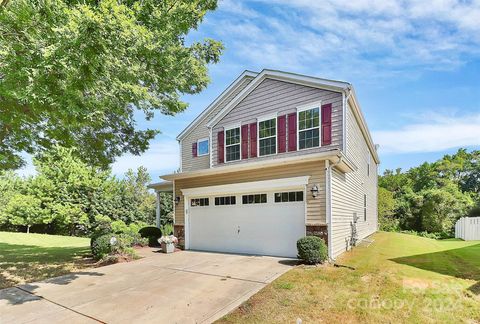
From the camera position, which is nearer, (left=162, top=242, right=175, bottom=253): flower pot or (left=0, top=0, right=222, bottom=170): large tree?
(left=0, top=0, right=222, bottom=170): large tree

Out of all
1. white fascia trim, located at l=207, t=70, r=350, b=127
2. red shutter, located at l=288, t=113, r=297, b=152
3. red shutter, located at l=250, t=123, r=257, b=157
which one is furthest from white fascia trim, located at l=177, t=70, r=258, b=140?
red shutter, located at l=288, t=113, r=297, b=152

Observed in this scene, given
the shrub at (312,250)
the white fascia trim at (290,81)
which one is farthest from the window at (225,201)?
the white fascia trim at (290,81)

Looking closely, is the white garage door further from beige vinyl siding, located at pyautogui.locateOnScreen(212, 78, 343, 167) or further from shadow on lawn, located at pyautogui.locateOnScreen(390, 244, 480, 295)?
shadow on lawn, located at pyautogui.locateOnScreen(390, 244, 480, 295)

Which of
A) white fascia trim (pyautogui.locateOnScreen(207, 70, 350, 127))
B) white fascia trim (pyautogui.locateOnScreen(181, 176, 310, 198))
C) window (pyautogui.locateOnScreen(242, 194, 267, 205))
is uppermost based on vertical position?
white fascia trim (pyautogui.locateOnScreen(207, 70, 350, 127))

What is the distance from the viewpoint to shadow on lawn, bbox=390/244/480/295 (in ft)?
23.5

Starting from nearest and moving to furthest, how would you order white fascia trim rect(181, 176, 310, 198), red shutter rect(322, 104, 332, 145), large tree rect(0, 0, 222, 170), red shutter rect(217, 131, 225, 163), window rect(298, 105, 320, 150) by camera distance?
large tree rect(0, 0, 222, 170), white fascia trim rect(181, 176, 310, 198), red shutter rect(322, 104, 332, 145), window rect(298, 105, 320, 150), red shutter rect(217, 131, 225, 163)

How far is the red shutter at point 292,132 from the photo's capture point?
38.1ft

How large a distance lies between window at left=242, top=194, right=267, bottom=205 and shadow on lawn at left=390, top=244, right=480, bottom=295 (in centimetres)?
470

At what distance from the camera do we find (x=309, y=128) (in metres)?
11.3

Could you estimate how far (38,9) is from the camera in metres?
5.88

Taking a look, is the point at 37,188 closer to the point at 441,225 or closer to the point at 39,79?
the point at 39,79

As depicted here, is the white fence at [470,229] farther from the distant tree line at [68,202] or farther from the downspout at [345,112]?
the distant tree line at [68,202]

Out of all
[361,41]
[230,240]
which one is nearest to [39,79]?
[230,240]

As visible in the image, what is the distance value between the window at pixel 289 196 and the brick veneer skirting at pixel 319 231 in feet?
3.43
